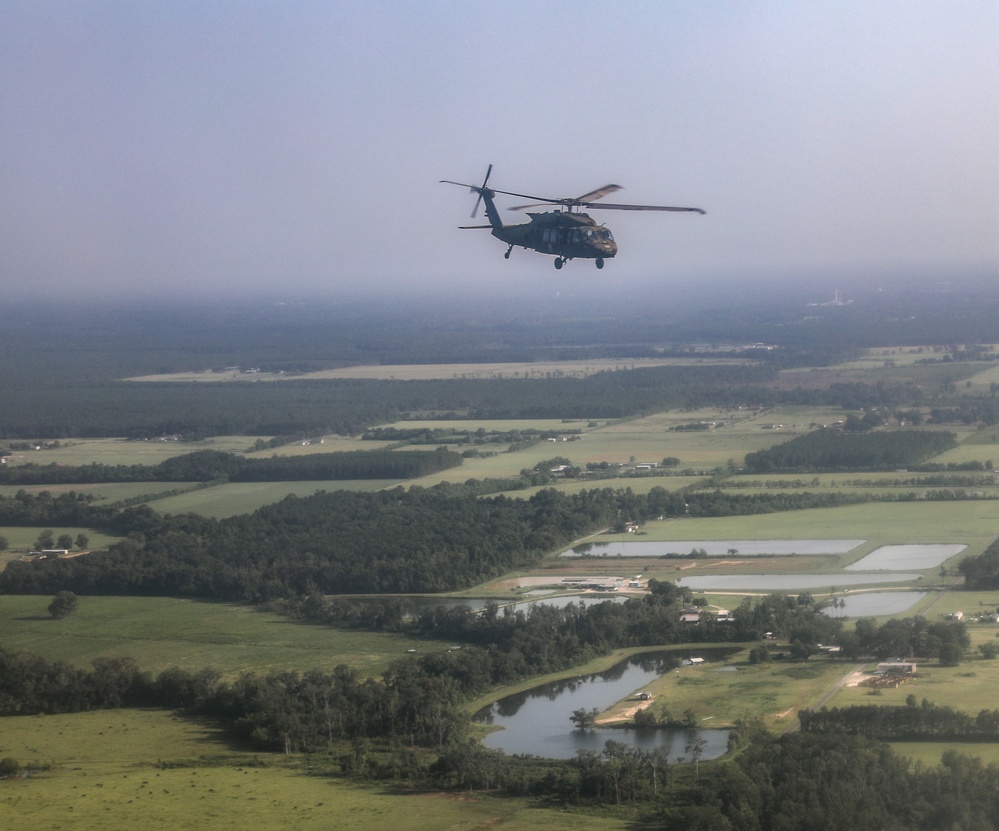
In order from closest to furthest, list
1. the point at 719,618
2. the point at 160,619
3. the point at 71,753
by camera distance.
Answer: the point at 71,753
the point at 719,618
the point at 160,619

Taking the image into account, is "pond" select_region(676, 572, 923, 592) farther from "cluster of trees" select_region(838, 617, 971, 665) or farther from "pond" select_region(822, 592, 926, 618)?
"cluster of trees" select_region(838, 617, 971, 665)

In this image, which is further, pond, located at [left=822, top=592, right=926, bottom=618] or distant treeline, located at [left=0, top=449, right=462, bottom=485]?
distant treeline, located at [left=0, top=449, right=462, bottom=485]

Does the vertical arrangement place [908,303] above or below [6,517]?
above

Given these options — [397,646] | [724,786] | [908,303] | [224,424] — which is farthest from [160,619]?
[908,303]

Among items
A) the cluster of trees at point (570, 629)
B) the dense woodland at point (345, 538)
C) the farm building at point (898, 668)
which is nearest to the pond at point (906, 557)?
the cluster of trees at point (570, 629)

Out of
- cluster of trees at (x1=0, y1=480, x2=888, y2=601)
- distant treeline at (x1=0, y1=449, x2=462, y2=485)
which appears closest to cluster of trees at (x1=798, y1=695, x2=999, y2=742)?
cluster of trees at (x1=0, y1=480, x2=888, y2=601)

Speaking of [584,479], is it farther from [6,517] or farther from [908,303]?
[908,303]
